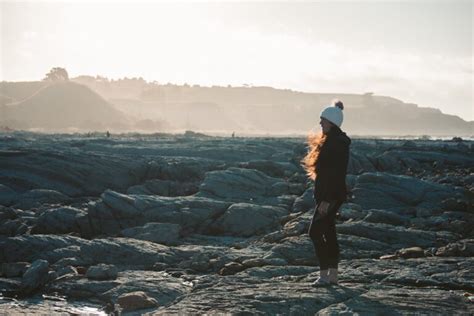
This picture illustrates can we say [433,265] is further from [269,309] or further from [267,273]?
[269,309]

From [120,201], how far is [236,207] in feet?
14.0

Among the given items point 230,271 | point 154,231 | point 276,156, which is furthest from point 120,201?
point 276,156

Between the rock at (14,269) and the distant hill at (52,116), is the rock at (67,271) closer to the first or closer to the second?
the rock at (14,269)

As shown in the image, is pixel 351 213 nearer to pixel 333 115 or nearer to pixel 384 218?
pixel 384 218

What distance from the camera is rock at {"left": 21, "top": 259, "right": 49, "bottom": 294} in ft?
38.4

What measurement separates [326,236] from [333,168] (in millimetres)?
1295

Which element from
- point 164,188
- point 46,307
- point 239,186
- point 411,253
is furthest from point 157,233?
point 164,188

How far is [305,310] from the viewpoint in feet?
29.5

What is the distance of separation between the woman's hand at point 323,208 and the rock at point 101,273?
530cm

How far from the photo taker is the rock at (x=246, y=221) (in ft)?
62.8

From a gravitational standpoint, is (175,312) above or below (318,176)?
below

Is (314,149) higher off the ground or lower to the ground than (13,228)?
higher

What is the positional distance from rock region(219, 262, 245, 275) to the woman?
3207 millimetres

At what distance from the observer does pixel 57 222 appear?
18.2 meters
